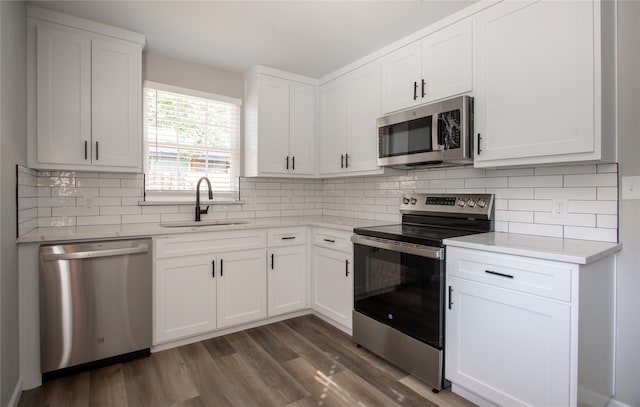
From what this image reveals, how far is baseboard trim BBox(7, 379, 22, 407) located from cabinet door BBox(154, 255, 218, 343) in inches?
29.8

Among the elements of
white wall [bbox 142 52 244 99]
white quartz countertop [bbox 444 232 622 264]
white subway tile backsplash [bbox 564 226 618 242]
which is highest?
white wall [bbox 142 52 244 99]

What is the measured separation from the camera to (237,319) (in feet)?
9.25

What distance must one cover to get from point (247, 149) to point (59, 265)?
1856 mm

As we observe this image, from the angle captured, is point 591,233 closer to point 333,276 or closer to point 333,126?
point 333,276

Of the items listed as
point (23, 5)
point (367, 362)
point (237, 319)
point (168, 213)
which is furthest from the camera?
point (168, 213)

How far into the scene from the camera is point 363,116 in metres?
2.97

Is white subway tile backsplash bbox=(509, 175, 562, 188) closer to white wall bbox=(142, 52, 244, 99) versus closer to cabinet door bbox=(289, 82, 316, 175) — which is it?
cabinet door bbox=(289, 82, 316, 175)

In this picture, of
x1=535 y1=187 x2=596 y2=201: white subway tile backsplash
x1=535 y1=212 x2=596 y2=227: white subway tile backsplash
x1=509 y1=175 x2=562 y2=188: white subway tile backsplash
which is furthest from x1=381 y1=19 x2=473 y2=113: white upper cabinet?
x1=535 y1=212 x2=596 y2=227: white subway tile backsplash

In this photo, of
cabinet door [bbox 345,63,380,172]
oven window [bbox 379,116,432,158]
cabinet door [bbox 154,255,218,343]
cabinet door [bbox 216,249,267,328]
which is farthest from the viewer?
cabinet door [bbox 345,63,380,172]

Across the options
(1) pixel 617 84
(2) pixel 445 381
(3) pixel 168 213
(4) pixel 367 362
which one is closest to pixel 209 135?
(3) pixel 168 213

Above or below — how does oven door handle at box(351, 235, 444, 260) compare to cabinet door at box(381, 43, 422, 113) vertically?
below

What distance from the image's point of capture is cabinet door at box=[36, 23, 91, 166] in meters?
2.24

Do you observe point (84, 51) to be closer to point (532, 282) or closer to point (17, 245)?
point (17, 245)

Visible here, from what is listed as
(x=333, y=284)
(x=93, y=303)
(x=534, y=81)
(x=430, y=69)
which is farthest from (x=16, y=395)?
(x=534, y=81)
